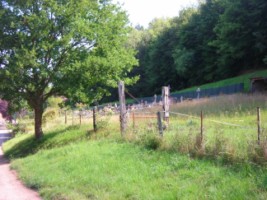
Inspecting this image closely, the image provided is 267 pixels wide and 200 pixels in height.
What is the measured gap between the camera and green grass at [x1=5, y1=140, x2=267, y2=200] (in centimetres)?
801

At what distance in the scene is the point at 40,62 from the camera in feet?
75.0

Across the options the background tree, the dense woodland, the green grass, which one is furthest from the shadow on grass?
the background tree

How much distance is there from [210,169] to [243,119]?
23.3ft

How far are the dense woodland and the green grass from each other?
43.1 m

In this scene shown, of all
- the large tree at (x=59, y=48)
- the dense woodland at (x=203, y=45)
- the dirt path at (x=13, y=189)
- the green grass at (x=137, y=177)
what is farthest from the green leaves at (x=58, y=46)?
the dense woodland at (x=203, y=45)

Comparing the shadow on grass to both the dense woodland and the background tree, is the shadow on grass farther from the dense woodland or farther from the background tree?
the background tree

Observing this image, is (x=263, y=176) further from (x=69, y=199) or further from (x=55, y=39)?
(x=55, y=39)

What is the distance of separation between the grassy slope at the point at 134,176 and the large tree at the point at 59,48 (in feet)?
24.1

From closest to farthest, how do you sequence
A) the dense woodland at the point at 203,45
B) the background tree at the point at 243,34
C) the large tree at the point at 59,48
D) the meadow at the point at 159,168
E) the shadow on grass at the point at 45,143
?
the meadow at the point at 159,168
the shadow on grass at the point at 45,143
the large tree at the point at 59,48
the background tree at the point at 243,34
the dense woodland at the point at 203,45

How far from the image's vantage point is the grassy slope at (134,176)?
803 cm

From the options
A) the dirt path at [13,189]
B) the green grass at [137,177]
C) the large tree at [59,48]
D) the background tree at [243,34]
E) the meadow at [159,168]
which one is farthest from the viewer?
the background tree at [243,34]

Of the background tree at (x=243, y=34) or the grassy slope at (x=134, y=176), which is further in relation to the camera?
the background tree at (x=243, y=34)

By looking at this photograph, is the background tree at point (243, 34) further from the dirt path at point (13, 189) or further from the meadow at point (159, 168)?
the dirt path at point (13, 189)

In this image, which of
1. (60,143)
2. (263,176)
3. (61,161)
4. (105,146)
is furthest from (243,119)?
(60,143)
